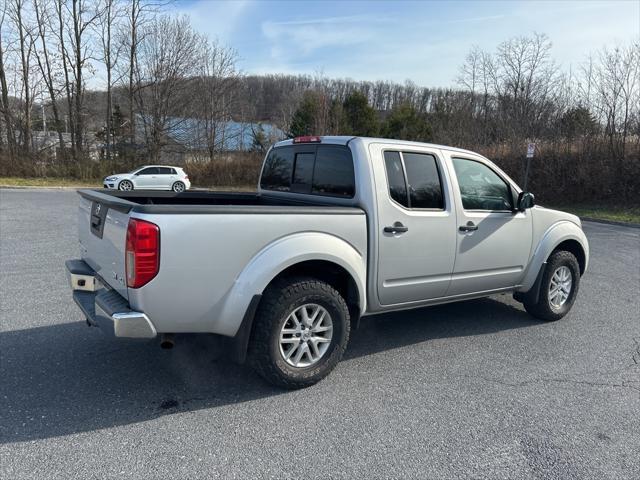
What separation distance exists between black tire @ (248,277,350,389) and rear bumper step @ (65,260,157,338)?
0.75 m

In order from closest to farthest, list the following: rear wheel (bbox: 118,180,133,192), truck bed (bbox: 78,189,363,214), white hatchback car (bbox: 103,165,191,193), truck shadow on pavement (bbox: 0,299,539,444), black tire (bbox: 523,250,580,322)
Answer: truck bed (bbox: 78,189,363,214) < truck shadow on pavement (bbox: 0,299,539,444) < black tire (bbox: 523,250,580,322) < rear wheel (bbox: 118,180,133,192) < white hatchback car (bbox: 103,165,191,193)

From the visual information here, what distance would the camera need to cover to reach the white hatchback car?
79.7 feet

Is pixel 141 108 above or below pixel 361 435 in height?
above

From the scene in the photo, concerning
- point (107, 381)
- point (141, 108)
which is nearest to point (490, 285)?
point (107, 381)

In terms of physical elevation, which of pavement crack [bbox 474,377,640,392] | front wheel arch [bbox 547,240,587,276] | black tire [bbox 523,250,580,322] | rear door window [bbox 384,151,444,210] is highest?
rear door window [bbox 384,151,444,210]

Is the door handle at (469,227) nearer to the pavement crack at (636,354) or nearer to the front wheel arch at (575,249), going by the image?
the front wheel arch at (575,249)

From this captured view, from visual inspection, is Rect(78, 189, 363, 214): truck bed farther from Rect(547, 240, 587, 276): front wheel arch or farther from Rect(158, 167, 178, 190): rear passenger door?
Rect(158, 167, 178, 190): rear passenger door

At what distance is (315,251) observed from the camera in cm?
346

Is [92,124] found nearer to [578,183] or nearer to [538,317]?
[578,183]

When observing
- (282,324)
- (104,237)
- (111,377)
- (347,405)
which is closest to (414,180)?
(282,324)

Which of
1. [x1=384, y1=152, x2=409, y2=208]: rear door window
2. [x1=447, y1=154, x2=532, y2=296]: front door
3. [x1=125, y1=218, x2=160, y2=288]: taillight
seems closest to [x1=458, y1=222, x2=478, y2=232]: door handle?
[x1=447, y1=154, x2=532, y2=296]: front door

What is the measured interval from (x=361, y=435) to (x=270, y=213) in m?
1.59

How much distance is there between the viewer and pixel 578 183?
70.6 feet

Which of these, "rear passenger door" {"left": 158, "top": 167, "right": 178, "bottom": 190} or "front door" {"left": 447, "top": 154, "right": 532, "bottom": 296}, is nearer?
"front door" {"left": 447, "top": 154, "right": 532, "bottom": 296}
